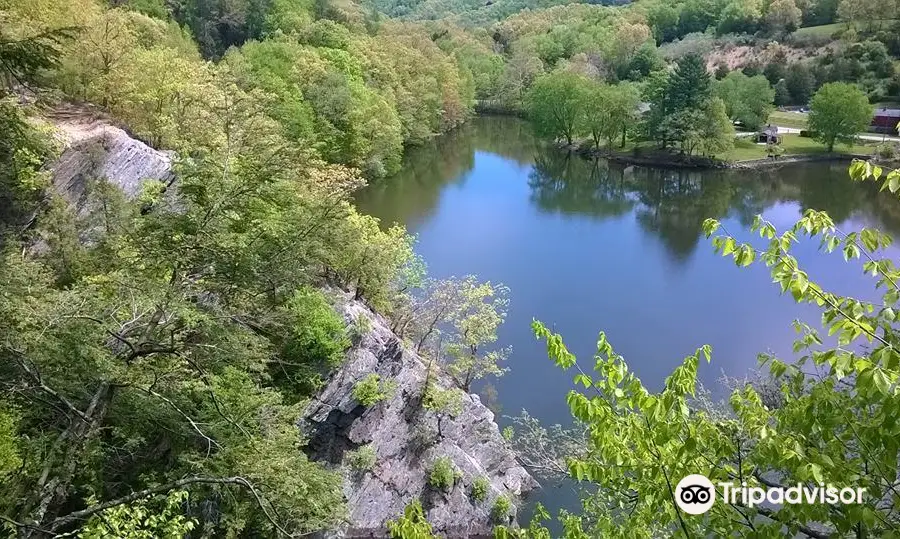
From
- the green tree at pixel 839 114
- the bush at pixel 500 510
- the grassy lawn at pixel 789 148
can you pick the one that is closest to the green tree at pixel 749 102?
the grassy lawn at pixel 789 148

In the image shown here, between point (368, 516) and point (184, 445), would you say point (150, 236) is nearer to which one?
point (184, 445)

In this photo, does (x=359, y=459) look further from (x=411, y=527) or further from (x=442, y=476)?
(x=411, y=527)

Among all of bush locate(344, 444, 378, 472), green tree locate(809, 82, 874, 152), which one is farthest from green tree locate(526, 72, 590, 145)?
bush locate(344, 444, 378, 472)

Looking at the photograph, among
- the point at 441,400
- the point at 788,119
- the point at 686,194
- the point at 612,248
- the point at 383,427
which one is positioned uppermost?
the point at 383,427

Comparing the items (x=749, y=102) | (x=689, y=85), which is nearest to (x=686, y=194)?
(x=689, y=85)

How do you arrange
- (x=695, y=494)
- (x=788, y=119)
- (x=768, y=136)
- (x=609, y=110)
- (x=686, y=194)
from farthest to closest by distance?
(x=788, y=119), (x=768, y=136), (x=609, y=110), (x=686, y=194), (x=695, y=494)

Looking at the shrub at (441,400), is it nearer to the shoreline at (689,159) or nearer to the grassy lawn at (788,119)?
the shoreline at (689,159)

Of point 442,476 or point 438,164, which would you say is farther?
point 438,164
